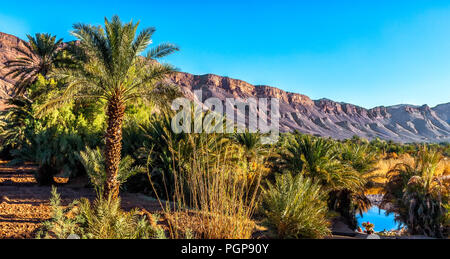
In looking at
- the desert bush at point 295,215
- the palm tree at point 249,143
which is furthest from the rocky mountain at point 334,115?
the desert bush at point 295,215

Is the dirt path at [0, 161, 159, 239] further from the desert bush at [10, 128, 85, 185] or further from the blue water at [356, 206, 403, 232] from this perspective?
the blue water at [356, 206, 403, 232]

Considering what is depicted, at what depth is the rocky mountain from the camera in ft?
386

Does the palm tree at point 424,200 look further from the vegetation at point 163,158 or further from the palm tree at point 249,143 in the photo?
the palm tree at point 249,143

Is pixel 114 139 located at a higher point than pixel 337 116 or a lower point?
lower

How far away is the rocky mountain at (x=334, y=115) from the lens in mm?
117625

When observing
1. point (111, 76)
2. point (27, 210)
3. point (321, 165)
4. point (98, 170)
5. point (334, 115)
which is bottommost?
point (27, 210)

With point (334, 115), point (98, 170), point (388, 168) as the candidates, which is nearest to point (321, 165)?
point (98, 170)

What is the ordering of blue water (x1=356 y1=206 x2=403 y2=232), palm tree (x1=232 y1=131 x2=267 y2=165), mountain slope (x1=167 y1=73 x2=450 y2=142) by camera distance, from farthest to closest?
mountain slope (x1=167 y1=73 x2=450 y2=142) < blue water (x1=356 y1=206 x2=403 y2=232) < palm tree (x1=232 y1=131 x2=267 y2=165)

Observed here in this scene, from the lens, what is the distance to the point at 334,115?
150m

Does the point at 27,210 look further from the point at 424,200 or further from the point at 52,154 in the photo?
the point at 424,200

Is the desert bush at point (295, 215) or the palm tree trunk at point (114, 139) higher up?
the palm tree trunk at point (114, 139)

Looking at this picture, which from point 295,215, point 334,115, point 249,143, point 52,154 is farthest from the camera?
point 334,115

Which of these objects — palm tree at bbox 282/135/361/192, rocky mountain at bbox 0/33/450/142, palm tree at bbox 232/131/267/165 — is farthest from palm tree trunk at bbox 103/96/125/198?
rocky mountain at bbox 0/33/450/142

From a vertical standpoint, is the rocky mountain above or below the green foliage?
above
